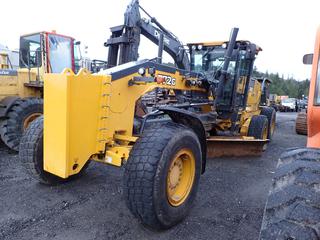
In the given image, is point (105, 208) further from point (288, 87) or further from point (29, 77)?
point (288, 87)

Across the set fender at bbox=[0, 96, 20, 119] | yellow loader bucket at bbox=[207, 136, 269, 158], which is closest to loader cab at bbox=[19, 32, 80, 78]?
fender at bbox=[0, 96, 20, 119]

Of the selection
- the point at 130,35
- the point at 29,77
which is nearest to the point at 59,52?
the point at 29,77

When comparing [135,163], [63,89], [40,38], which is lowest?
[135,163]

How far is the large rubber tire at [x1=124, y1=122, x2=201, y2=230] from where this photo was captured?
3260mm

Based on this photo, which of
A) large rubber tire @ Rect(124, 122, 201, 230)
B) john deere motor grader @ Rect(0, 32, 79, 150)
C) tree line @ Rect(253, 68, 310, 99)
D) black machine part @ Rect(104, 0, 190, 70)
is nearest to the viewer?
large rubber tire @ Rect(124, 122, 201, 230)

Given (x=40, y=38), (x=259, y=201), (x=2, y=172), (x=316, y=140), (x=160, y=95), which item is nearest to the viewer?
(x=316, y=140)

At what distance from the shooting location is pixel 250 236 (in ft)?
11.5

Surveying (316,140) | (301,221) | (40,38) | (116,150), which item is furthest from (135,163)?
(40,38)

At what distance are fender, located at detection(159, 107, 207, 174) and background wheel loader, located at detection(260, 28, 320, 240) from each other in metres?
1.94

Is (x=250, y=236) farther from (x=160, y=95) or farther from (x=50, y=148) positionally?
(x=160, y=95)

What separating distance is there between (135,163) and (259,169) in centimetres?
381

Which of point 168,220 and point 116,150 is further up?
point 116,150

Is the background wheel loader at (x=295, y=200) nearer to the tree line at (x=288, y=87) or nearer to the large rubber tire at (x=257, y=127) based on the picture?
the large rubber tire at (x=257, y=127)

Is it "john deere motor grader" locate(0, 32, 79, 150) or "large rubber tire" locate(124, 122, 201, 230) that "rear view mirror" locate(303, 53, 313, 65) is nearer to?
"large rubber tire" locate(124, 122, 201, 230)
